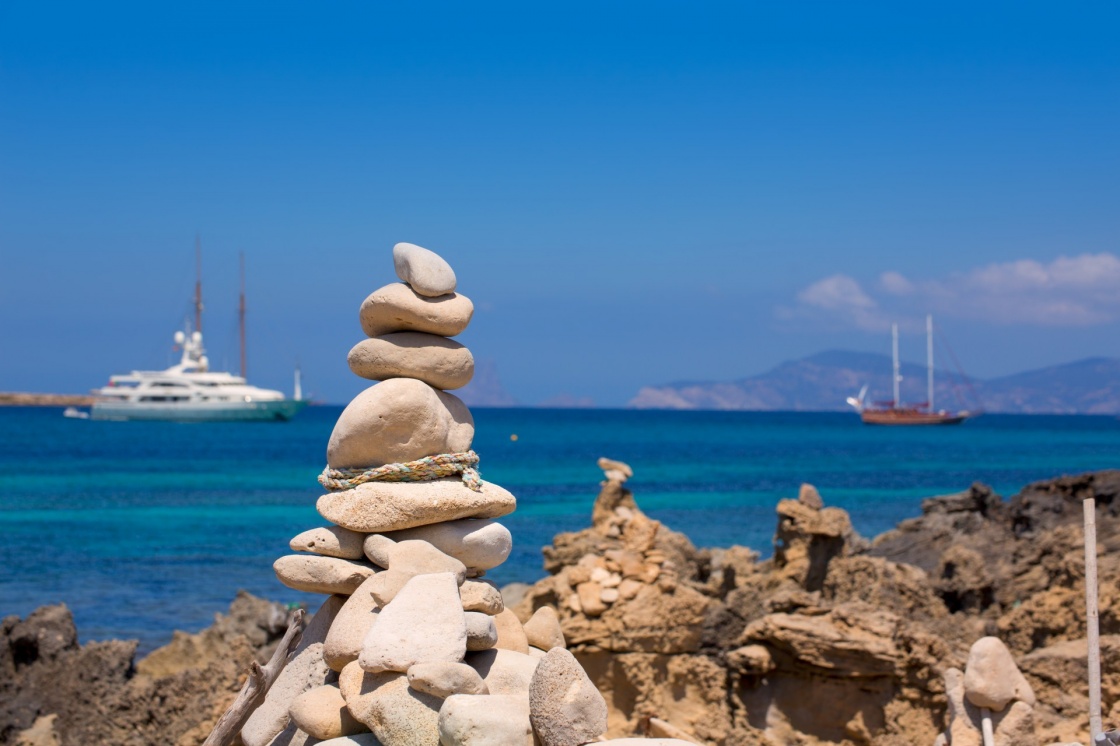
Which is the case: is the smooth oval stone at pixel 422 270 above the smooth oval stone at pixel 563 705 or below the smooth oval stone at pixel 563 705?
above

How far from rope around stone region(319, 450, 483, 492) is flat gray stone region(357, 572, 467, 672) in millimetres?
625

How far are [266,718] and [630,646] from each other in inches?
171

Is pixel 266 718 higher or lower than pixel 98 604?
higher

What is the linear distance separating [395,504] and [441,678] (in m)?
1.03

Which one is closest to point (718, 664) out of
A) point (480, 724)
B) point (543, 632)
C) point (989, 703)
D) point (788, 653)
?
point (788, 653)

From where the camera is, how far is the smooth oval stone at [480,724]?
4398 millimetres

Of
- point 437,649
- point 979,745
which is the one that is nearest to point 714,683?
point 979,745

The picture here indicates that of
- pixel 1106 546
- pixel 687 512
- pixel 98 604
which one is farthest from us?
pixel 687 512

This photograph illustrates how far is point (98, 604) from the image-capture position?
777 inches

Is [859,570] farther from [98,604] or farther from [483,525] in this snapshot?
[98,604]

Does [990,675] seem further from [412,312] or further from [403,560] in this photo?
[412,312]

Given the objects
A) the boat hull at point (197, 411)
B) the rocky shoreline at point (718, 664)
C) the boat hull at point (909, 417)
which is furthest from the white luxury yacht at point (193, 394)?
the rocky shoreline at point (718, 664)

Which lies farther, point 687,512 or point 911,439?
point 911,439

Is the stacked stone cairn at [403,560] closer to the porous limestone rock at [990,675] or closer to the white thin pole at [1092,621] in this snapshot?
the porous limestone rock at [990,675]
